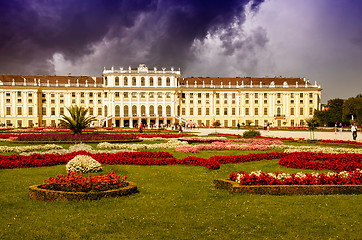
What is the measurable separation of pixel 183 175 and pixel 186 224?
417 cm

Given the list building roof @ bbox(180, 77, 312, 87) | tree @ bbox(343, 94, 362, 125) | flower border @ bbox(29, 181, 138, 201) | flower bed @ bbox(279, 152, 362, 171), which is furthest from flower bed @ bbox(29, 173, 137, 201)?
building roof @ bbox(180, 77, 312, 87)

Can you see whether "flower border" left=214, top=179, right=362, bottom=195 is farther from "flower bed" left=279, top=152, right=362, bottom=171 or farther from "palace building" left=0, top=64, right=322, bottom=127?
"palace building" left=0, top=64, right=322, bottom=127

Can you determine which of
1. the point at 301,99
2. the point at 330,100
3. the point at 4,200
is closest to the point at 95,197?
the point at 4,200

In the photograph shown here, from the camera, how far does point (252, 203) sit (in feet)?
20.9

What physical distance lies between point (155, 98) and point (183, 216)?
60910 mm

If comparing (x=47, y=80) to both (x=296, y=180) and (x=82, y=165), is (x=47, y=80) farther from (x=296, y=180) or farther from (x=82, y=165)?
(x=296, y=180)

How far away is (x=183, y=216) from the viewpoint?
5699 mm

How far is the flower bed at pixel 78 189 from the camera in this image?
645cm

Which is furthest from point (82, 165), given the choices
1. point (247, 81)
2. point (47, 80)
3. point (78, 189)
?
point (247, 81)

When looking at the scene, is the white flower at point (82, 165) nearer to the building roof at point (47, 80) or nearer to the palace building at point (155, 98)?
the palace building at point (155, 98)

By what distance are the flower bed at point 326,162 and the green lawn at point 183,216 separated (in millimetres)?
3497

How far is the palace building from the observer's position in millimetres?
63938

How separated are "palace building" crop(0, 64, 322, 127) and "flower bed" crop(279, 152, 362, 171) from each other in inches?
1974

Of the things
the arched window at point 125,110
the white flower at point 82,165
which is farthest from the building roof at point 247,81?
the white flower at point 82,165
